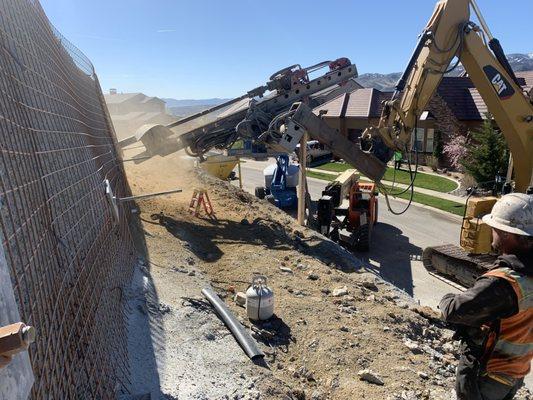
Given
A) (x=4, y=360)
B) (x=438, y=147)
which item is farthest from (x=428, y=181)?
(x=4, y=360)

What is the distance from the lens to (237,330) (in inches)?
227

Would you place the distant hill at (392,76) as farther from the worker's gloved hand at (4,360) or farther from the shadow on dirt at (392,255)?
the worker's gloved hand at (4,360)

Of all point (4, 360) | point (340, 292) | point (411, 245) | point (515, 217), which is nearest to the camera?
point (4, 360)

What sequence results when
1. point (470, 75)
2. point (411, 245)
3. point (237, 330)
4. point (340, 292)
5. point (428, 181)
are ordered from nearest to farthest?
1. point (237, 330)
2. point (340, 292)
3. point (470, 75)
4. point (411, 245)
5. point (428, 181)

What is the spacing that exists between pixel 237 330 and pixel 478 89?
6.95 metres

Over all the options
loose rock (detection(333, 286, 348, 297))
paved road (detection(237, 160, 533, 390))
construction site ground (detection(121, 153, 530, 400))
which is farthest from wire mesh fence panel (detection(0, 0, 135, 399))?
paved road (detection(237, 160, 533, 390))

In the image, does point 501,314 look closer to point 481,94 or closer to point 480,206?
point 480,206

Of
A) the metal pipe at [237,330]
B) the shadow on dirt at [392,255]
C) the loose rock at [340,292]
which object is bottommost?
the shadow on dirt at [392,255]

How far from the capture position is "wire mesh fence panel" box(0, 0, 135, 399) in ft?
8.93

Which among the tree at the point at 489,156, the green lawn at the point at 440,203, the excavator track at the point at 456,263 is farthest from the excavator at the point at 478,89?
the tree at the point at 489,156

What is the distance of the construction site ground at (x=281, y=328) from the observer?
4.88 meters

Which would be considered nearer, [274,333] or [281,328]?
[274,333]

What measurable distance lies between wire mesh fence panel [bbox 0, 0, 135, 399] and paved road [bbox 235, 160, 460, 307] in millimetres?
6284

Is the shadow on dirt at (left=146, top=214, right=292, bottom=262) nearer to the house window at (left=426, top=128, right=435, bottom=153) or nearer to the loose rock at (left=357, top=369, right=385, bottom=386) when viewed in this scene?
the loose rock at (left=357, top=369, right=385, bottom=386)
